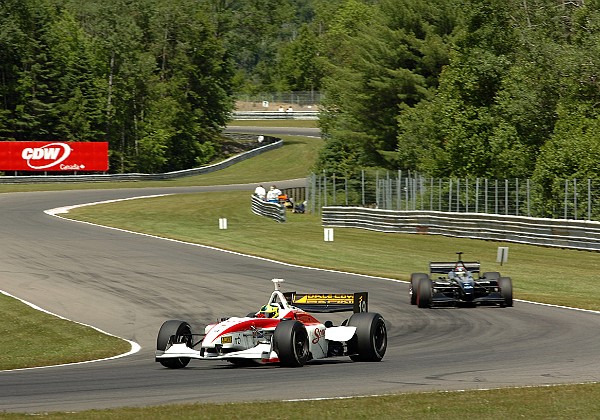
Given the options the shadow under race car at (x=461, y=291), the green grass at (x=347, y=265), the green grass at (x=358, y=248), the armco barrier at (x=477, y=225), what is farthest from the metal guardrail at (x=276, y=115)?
the shadow under race car at (x=461, y=291)

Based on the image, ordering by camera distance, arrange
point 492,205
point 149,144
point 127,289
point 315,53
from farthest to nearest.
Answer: point 315,53 → point 149,144 → point 492,205 → point 127,289

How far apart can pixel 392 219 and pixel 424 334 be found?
29592mm

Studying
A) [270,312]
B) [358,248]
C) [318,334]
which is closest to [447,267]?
[318,334]

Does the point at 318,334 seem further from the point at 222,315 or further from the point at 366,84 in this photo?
the point at 366,84

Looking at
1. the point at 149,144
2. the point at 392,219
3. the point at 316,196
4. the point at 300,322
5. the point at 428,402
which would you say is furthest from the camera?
the point at 149,144

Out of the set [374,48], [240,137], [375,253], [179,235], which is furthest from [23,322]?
[240,137]

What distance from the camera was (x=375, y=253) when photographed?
3903 cm

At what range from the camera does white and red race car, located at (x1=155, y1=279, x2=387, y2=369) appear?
14.8 m

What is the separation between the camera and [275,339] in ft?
48.3

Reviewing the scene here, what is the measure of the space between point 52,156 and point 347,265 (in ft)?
179

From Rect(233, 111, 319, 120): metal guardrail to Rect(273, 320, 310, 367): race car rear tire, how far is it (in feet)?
423

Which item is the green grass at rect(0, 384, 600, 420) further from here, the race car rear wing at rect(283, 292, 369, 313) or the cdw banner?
the cdw banner

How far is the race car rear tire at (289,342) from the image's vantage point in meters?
14.7

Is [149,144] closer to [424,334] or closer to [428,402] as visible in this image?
[424,334]
